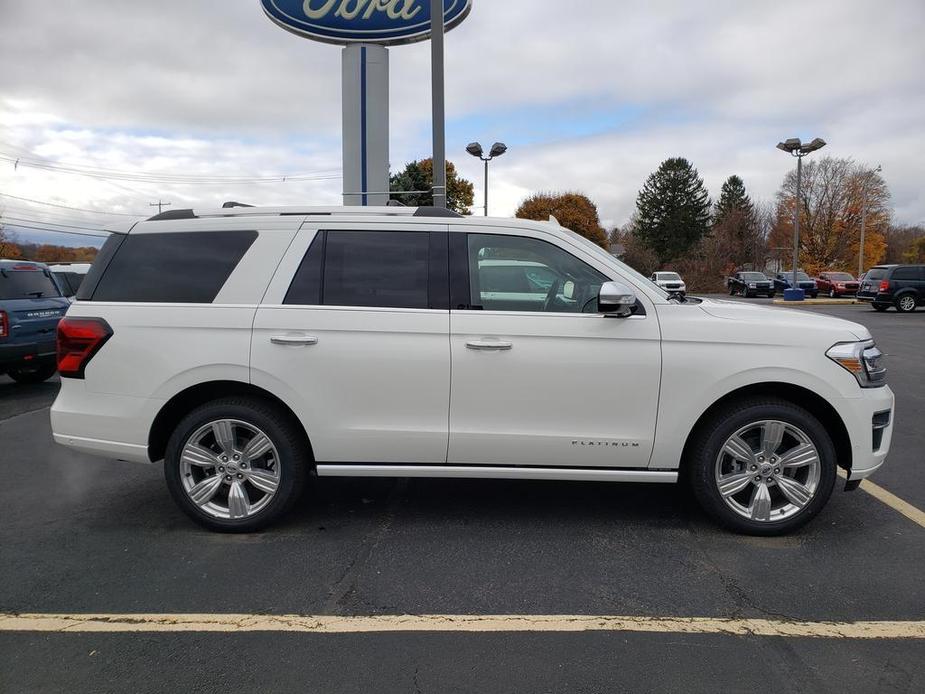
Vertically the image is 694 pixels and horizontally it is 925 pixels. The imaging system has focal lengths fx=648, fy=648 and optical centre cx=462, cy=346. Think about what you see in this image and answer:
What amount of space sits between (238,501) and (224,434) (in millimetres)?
424

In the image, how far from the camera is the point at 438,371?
3834 mm

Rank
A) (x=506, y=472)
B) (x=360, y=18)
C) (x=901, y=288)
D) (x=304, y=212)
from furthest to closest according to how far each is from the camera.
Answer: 1. (x=901, y=288)
2. (x=360, y=18)
3. (x=304, y=212)
4. (x=506, y=472)

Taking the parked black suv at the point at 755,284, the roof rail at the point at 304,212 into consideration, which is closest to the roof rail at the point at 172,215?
the roof rail at the point at 304,212

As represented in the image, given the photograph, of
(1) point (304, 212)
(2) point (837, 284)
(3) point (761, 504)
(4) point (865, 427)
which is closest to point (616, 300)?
(3) point (761, 504)

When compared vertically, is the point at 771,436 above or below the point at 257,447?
above

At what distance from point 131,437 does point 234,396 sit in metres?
0.67

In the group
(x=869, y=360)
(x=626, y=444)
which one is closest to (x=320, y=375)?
(x=626, y=444)

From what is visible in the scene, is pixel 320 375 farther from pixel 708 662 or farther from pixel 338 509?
pixel 708 662

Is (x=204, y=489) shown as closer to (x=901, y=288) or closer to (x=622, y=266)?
(x=622, y=266)

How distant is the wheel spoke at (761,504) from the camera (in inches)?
153

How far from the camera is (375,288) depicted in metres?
3.96

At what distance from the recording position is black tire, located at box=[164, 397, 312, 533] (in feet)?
12.9

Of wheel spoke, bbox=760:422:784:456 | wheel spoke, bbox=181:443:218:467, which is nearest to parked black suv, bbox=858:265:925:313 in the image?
wheel spoke, bbox=760:422:784:456

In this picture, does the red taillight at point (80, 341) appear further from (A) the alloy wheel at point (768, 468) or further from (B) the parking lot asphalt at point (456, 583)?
(A) the alloy wheel at point (768, 468)
